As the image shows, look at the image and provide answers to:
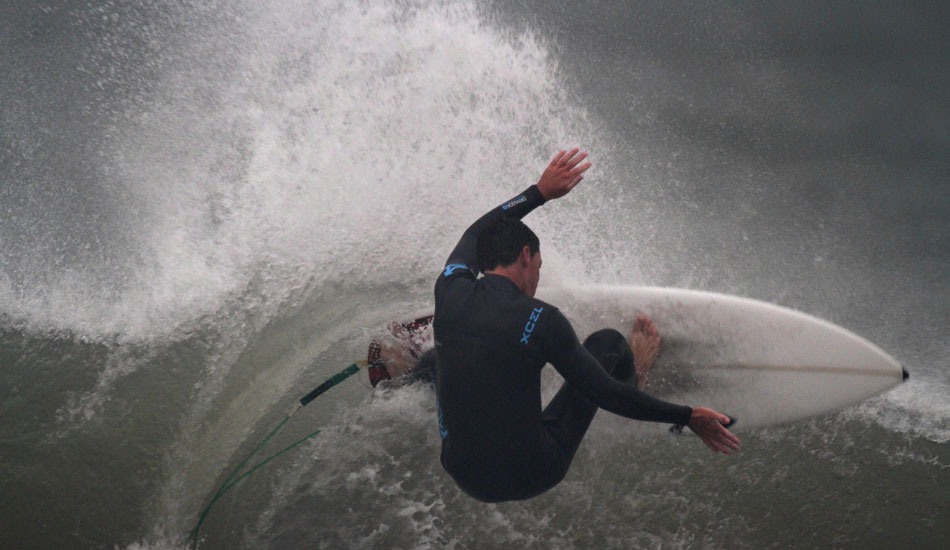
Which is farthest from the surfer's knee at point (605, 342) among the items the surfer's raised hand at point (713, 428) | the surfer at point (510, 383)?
the surfer's raised hand at point (713, 428)

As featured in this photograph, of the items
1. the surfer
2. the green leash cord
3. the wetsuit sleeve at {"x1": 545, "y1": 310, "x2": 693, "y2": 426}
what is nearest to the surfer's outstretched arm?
the surfer

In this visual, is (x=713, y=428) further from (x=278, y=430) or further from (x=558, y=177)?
(x=278, y=430)

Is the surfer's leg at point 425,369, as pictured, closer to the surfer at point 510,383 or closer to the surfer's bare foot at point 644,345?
the surfer at point 510,383

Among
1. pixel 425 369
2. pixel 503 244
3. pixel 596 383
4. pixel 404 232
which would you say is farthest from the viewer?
pixel 404 232

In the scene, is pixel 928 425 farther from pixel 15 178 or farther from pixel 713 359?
pixel 15 178

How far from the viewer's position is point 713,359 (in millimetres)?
2182

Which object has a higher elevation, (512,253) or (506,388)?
(512,253)

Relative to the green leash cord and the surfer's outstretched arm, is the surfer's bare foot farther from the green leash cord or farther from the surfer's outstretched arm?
the green leash cord

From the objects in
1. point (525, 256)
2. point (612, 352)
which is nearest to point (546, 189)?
point (525, 256)

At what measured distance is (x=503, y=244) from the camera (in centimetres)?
154

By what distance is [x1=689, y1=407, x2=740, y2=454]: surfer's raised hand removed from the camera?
4.73 ft

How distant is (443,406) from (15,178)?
2.64m

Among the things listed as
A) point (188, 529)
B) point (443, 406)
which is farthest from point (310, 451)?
point (443, 406)

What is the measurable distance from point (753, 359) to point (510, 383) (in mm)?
1096
